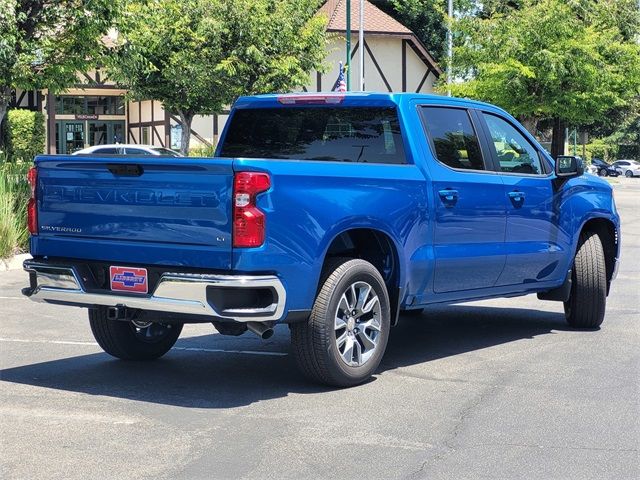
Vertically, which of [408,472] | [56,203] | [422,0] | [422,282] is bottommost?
[408,472]

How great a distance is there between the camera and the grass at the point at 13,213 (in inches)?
583

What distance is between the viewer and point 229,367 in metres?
7.70

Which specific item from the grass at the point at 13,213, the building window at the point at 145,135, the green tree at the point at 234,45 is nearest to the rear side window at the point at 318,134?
the grass at the point at 13,213

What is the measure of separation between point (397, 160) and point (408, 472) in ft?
10.3

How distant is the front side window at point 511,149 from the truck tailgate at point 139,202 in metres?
3.12

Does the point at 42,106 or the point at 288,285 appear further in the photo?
the point at 42,106

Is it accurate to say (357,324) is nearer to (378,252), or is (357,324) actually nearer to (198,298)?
(378,252)

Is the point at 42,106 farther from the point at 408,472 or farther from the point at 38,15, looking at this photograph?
the point at 408,472

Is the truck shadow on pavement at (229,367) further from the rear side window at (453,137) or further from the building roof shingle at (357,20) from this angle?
the building roof shingle at (357,20)

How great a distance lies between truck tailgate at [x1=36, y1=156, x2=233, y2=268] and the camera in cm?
622

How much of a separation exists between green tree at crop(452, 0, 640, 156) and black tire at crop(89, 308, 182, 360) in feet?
93.1

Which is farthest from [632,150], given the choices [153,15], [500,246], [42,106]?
[500,246]

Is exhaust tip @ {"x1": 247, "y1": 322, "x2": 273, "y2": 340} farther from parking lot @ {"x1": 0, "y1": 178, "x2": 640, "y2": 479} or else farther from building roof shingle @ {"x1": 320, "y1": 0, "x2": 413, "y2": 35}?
building roof shingle @ {"x1": 320, "y1": 0, "x2": 413, "y2": 35}

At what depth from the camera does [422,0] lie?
58125 millimetres
